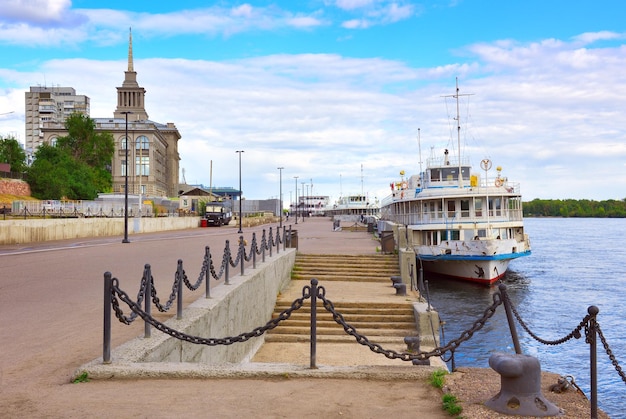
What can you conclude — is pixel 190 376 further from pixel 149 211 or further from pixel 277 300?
pixel 149 211

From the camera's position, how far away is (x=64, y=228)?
3266cm

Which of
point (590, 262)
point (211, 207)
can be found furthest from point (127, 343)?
point (211, 207)

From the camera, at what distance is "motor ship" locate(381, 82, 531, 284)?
32125 mm

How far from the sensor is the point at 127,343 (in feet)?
24.2

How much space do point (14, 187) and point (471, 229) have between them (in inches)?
1583

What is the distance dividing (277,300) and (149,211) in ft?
139

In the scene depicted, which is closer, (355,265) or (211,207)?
(355,265)

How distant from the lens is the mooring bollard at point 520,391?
5316mm

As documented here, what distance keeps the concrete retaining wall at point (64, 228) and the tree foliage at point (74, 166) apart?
14.7 meters

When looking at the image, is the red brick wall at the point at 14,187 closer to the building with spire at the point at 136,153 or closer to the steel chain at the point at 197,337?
the building with spire at the point at 136,153

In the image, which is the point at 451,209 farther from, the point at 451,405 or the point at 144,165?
the point at 144,165

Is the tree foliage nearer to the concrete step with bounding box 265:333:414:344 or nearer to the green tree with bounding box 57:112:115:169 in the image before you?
the green tree with bounding box 57:112:115:169

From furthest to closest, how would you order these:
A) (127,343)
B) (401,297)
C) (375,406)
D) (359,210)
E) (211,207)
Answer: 1. (359,210)
2. (211,207)
3. (401,297)
4. (127,343)
5. (375,406)

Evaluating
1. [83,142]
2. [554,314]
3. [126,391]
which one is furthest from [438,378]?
[83,142]
